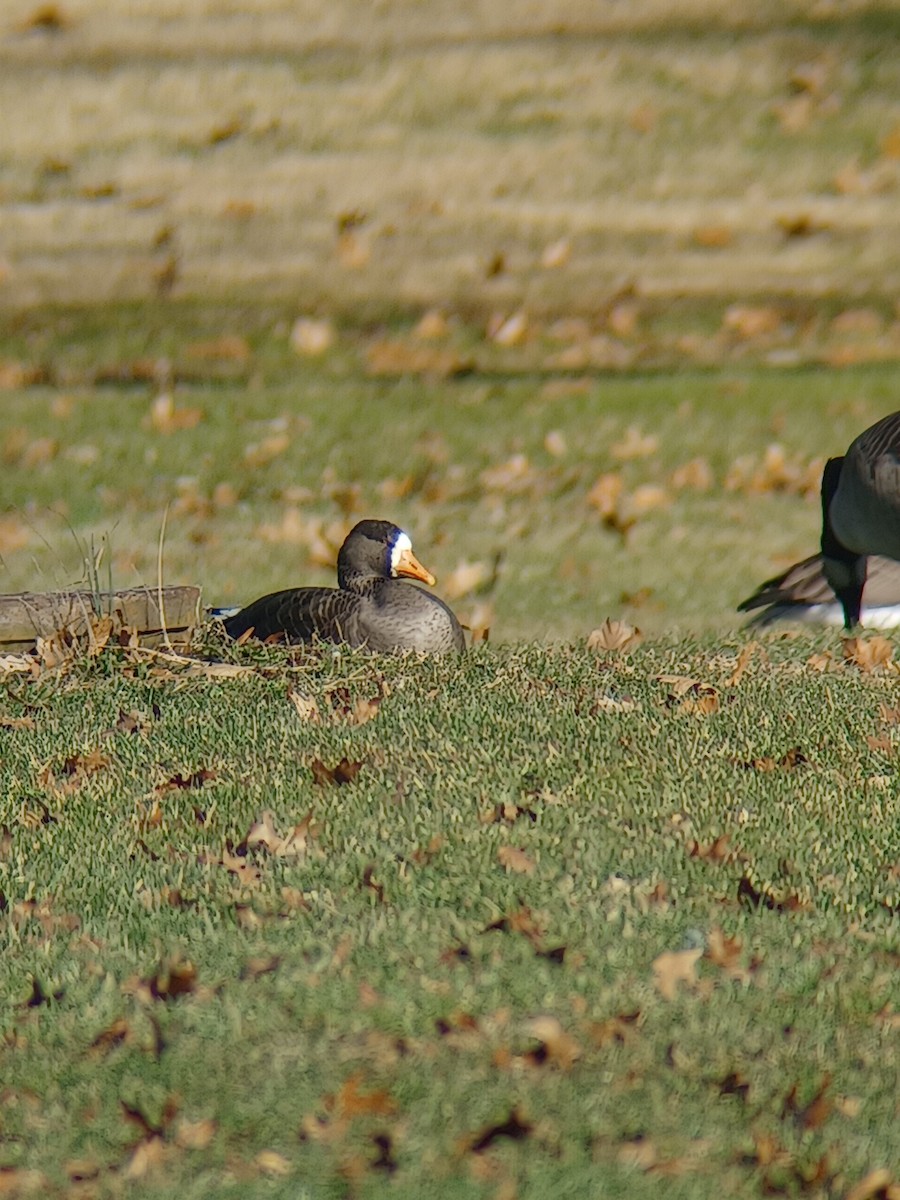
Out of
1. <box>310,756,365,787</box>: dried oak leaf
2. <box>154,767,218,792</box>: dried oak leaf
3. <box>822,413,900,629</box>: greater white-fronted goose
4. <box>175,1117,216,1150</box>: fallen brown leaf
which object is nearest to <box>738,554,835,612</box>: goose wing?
<box>822,413,900,629</box>: greater white-fronted goose

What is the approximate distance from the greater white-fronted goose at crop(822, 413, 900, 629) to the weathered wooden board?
2915mm

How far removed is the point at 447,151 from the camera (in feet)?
41.1

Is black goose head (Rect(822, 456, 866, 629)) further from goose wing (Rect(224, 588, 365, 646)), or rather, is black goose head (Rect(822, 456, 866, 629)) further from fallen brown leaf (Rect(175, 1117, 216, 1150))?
fallen brown leaf (Rect(175, 1117, 216, 1150))

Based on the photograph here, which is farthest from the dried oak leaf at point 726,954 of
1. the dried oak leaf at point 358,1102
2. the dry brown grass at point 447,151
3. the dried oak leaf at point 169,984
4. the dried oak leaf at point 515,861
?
the dry brown grass at point 447,151

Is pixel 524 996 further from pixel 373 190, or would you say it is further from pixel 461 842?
pixel 373 190

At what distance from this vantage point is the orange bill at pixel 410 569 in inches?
284

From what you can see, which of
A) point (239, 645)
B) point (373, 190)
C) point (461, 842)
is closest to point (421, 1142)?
point (461, 842)

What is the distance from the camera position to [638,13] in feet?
42.6

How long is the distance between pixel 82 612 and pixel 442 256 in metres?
6.02

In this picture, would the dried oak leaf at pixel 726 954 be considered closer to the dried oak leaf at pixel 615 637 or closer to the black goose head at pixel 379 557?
the dried oak leaf at pixel 615 637

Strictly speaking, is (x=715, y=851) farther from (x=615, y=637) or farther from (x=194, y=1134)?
(x=615, y=637)

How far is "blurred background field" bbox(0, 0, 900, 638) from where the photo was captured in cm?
974

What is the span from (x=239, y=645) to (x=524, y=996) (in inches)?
138

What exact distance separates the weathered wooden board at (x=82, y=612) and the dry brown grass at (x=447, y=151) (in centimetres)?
547
